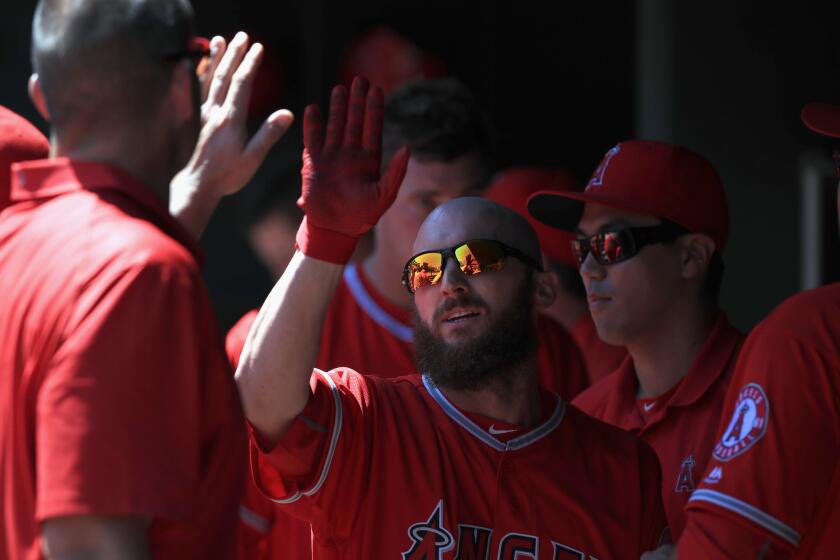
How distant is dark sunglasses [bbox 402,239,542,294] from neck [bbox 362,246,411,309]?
62 centimetres

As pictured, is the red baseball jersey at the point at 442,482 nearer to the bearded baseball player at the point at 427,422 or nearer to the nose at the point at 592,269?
the bearded baseball player at the point at 427,422

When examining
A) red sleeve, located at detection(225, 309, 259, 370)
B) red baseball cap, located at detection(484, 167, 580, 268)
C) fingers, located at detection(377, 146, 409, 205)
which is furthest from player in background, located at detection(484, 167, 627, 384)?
fingers, located at detection(377, 146, 409, 205)

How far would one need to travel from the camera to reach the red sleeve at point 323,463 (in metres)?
2.69

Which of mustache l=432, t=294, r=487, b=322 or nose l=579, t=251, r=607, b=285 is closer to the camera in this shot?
mustache l=432, t=294, r=487, b=322

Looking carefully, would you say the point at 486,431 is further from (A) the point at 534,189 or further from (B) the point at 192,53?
(A) the point at 534,189

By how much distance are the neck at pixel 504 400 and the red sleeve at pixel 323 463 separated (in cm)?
26

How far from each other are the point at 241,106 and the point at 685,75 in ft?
12.0

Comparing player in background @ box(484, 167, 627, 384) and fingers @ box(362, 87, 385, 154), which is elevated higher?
fingers @ box(362, 87, 385, 154)

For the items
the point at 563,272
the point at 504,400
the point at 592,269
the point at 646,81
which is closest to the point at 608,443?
the point at 504,400

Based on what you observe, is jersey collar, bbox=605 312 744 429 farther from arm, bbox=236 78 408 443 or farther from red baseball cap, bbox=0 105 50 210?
red baseball cap, bbox=0 105 50 210

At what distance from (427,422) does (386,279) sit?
1.01m

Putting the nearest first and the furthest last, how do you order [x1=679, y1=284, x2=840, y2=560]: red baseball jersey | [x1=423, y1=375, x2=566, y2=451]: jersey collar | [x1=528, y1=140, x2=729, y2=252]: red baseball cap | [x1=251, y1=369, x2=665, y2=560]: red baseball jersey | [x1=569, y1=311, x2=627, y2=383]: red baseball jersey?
[x1=679, y1=284, x2=840, y2=560]: red baseball jersey < [x1=251, y1=369, x2=665, y2=560]: red baseball jersey < [x1=423, y1=375, x2=566, y2=451]: jersey collar < [x1=528, y1=140, x2=729, y2=252]: red baseball cap < [x1=569, y1=311, x2=627, y2=383]: red baseball jersey

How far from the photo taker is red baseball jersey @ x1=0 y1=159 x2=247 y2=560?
1762mm

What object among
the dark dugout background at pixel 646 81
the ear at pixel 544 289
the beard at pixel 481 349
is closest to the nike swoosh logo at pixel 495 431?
the beard at pixel 481 349
